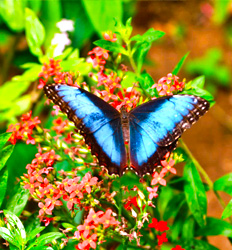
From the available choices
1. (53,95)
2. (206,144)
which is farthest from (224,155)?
(53,95)

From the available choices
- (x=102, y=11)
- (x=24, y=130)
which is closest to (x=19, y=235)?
(x=24, y=130)

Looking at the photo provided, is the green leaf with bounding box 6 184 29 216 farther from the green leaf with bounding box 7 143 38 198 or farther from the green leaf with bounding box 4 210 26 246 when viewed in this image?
the green leaf with bounding box 7 143 38 198

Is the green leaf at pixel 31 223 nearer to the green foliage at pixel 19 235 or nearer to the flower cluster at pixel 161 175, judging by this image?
the green foliage at pixel 19 235

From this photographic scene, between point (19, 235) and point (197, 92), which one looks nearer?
point (19, 235)

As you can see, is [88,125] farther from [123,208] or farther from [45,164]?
[123,208]

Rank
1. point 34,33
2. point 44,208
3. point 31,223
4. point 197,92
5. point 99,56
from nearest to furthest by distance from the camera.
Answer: point 44,208, point 31,223, point 197,92, point 99,56, point 34,33

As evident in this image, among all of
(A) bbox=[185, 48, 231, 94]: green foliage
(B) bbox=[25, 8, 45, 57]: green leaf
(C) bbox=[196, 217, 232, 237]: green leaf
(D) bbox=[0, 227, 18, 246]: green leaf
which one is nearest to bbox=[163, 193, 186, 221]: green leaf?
(C) bbox=[196, 217, 232, 237]: green leaf

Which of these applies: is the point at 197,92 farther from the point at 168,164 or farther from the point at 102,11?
the point at 102,11
